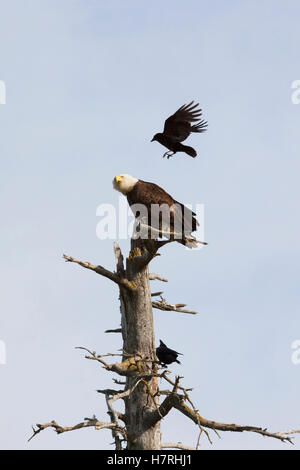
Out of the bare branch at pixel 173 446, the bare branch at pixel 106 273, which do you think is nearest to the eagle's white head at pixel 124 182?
the bare branch at pixel 106 273

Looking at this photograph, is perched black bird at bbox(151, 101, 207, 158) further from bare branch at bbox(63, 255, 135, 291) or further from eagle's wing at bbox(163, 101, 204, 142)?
bare branch at bbox(63, 255, 135, 291)

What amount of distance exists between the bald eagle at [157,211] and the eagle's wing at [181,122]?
1.32 metres

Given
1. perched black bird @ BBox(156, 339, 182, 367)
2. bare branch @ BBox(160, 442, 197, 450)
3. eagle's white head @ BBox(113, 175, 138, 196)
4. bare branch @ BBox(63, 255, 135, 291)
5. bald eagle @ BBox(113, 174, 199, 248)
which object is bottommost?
bare branch @ BBox(160, 442, 197, 450)

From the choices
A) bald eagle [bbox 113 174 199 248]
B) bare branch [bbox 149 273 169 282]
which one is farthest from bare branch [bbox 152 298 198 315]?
bald eagle [bbox 113 174 199 248]

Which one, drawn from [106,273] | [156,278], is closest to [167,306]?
[156,278]

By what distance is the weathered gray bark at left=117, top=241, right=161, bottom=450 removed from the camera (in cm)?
1004

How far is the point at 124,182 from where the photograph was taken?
10.7 m

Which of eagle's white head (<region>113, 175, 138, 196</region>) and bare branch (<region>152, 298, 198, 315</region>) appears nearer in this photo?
eagle's white head (<region>113, 175, 138, 196</region>)

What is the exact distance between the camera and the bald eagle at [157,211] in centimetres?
1009

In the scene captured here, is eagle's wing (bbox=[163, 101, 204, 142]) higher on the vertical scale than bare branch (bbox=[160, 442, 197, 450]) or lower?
higher

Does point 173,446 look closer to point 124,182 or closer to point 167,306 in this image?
point 167,306

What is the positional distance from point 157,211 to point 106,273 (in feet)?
4.09
